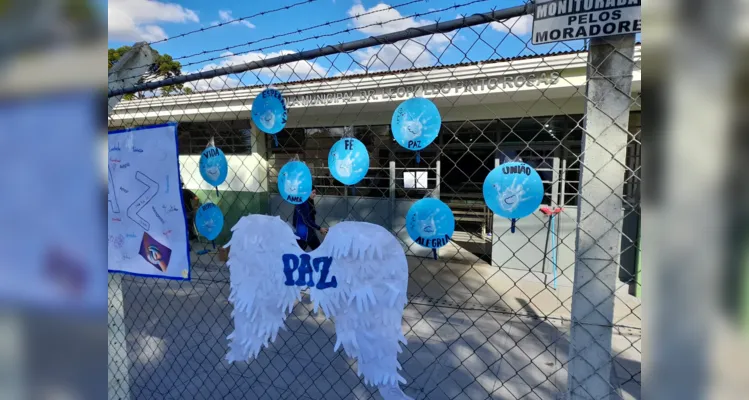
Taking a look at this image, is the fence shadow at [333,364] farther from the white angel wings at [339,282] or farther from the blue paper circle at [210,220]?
the white angel wings at [339,282]

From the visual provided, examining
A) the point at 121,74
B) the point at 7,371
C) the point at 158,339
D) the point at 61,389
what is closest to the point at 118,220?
the point at 121,74

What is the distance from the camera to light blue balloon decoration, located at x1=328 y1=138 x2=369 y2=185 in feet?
5.46

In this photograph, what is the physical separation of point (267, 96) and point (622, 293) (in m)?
4.89

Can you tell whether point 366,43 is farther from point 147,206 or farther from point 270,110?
point 147,206

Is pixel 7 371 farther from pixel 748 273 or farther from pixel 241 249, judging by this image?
pixel 748 273

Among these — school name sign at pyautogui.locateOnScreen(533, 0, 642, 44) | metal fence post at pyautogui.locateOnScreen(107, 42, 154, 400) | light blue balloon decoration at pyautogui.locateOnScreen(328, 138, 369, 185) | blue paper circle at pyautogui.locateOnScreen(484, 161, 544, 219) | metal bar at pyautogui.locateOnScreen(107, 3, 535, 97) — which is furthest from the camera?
metal fence post at pyautogui.locateOnScreen(107, 42, 154, 400)

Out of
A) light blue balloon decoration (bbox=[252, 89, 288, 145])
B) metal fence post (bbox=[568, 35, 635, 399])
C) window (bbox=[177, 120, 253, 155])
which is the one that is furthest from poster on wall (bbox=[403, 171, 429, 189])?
window (bbox=[177, 120, 253, 155])

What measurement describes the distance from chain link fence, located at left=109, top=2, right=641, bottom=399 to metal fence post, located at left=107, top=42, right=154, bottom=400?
0.04 ft

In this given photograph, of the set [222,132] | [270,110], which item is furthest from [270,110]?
[222,132]

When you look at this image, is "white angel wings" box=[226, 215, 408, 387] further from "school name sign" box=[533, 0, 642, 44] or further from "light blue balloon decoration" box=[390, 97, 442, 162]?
"school name sign" box=[533, 0, 642, 44]

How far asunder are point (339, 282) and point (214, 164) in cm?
110

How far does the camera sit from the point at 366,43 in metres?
1.39

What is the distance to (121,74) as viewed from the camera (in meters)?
1.98

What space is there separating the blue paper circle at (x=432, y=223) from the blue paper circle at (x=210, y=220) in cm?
112
